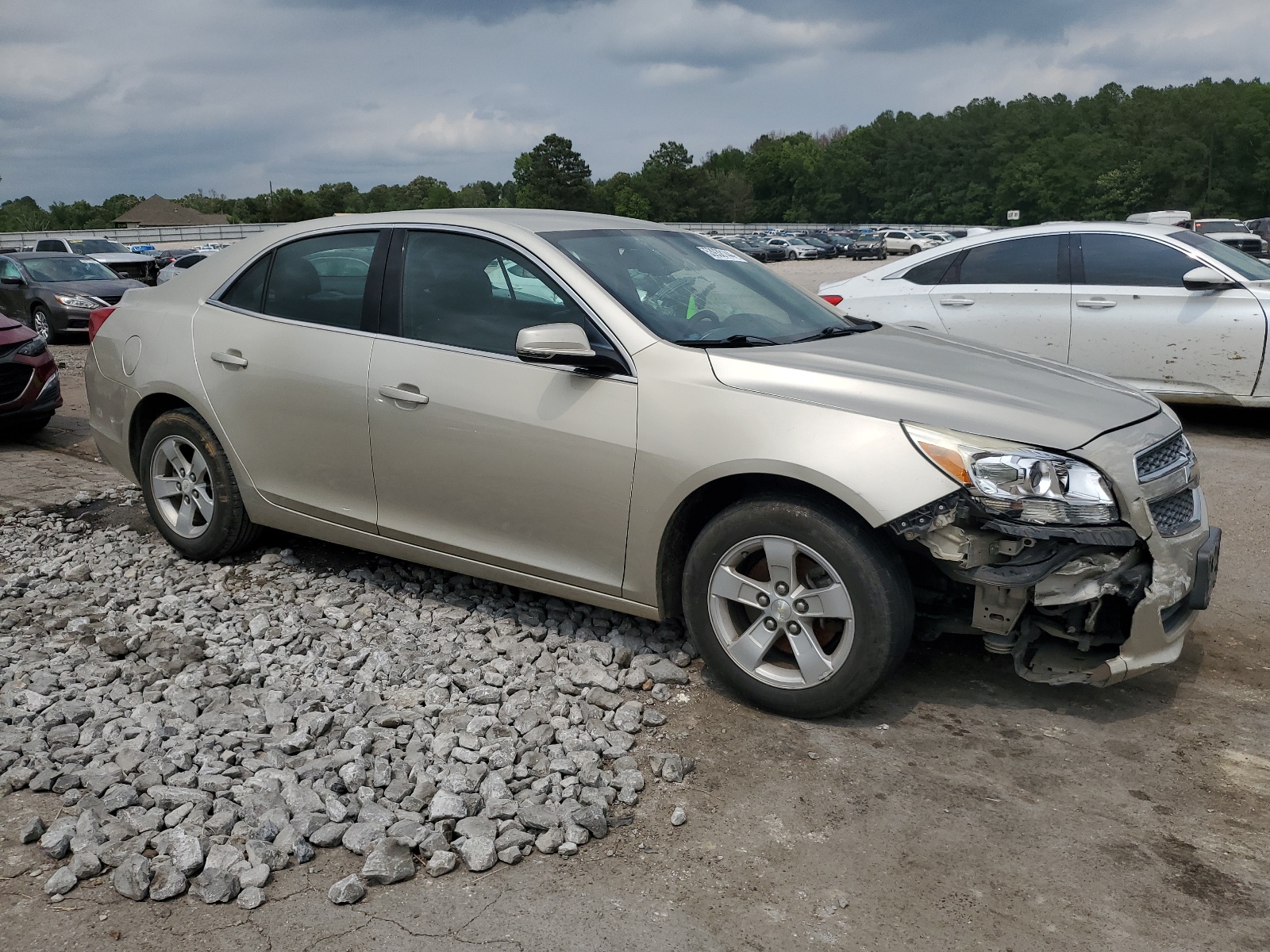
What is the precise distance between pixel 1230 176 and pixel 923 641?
366 feet

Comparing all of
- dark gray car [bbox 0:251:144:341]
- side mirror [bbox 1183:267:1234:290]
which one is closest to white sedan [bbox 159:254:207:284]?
dark gray car [bbox 0:251:144:341]

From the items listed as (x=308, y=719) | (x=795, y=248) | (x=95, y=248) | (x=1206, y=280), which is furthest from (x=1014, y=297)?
(x=795, y=248)

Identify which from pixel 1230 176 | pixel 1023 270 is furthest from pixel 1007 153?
pixel 1023 270

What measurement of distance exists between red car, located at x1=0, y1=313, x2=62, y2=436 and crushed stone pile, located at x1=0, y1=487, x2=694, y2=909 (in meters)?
4.05

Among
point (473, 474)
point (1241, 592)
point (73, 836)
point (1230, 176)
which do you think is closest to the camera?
point (73, 836)

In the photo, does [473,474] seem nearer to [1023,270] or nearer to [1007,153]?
[1023,270]

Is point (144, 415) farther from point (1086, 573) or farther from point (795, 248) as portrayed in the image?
point (795, 248)

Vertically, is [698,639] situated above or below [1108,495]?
below

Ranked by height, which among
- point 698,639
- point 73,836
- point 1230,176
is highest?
point 1230,176

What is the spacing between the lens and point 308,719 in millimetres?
3682

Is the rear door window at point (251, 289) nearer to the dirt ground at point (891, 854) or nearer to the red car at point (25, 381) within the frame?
the dirt ground at point (891, 854)

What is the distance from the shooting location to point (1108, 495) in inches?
135

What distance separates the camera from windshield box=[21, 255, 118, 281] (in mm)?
17172

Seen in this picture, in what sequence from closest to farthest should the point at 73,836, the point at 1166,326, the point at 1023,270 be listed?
the point at 73,836
the point at 1166,326
the point at 1023,270
